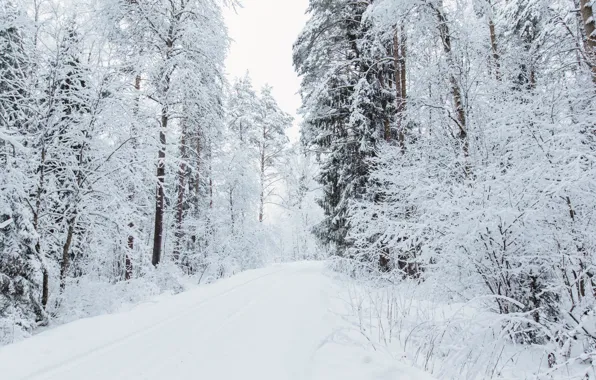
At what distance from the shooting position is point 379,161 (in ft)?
30.8

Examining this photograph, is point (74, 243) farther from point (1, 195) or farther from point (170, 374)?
point (170, 374)

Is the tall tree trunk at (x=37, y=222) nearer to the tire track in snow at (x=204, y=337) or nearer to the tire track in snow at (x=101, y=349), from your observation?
the tire track in snow at (x=101, y=349)

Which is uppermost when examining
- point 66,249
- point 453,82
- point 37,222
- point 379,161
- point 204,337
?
point 453,82

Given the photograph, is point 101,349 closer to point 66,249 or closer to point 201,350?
point 201,350

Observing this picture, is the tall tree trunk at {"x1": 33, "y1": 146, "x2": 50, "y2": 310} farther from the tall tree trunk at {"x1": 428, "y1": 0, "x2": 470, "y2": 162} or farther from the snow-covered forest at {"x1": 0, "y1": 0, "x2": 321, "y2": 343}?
the tall tree trunk at {"x1": 428, "y1": 0, "x2": 470, "y2": 162}

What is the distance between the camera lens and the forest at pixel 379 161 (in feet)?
12.2

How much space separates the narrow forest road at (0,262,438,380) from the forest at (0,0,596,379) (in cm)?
51

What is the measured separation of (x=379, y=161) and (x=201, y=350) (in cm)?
713

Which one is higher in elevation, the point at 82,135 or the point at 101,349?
the point at 82,135

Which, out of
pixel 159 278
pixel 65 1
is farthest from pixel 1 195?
pixel 159 278

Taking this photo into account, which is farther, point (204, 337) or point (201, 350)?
point (204, 337)

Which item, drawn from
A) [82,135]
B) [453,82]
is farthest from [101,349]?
[453,82]

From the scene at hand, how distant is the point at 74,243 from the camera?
7.46 m

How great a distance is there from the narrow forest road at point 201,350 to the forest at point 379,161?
51cm
